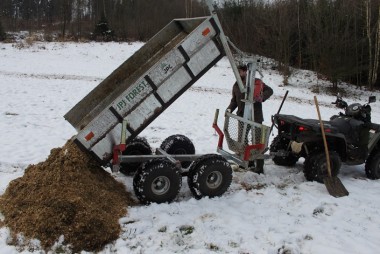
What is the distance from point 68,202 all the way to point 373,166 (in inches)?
215

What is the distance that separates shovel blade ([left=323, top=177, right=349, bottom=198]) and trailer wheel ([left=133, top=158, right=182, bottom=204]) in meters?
2.49

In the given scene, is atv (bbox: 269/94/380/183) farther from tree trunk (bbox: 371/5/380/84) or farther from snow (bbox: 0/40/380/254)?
tree trunk (bbox: 371/5/380/84)

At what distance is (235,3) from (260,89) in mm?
29802

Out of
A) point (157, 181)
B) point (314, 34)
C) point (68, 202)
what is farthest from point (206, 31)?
point (314, 34)

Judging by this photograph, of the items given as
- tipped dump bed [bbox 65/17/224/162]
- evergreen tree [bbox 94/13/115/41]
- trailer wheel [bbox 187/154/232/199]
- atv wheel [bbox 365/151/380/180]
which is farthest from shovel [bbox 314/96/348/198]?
evergreen tree [bbox 94/13/115/41]

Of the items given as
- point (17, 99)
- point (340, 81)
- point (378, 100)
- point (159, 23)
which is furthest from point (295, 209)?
point (159, 23)

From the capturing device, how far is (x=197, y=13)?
39125 millimetres

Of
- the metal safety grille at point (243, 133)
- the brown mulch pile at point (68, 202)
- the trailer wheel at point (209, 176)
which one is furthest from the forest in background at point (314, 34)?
the brown mulch pile at point (68, 202)

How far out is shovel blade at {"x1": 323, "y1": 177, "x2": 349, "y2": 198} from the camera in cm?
621

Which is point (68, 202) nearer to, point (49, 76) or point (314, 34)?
point (49, 76)

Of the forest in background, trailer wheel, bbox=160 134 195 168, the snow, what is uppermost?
the forest in background

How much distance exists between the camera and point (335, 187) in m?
6.31

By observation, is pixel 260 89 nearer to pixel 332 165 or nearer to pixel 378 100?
pixel 332 165

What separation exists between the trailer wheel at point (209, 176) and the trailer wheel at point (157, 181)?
0.89ft
